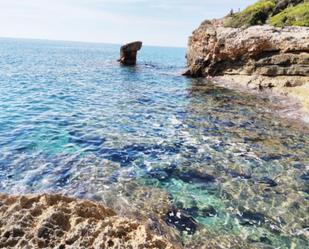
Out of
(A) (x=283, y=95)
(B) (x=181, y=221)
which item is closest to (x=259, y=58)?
(A) (x=283, y=95)

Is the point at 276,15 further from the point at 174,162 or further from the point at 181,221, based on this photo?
the point at 181,221

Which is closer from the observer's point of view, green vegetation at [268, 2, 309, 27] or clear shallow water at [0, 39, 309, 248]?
clear shallow water at [0, 39, 309, 248]

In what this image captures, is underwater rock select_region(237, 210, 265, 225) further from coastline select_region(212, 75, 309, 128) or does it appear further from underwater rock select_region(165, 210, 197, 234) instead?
coastline select_region(212, 75, 309, 128)

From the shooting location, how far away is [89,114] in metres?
19.3

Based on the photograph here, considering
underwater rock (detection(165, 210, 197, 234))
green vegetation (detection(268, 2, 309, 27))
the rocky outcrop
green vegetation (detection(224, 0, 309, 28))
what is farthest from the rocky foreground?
the rocky outcrop

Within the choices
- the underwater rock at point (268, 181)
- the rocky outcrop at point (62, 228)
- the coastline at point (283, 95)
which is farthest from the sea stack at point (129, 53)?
the rocky outcrop at point (62, 228)

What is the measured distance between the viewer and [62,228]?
5.83 m

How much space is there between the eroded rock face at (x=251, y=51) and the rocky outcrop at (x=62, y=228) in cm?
2613

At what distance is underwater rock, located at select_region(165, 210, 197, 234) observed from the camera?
8102mm

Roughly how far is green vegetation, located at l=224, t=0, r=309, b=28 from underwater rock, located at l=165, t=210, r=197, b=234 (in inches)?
1245

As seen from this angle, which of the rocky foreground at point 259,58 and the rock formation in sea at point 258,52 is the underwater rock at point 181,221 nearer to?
the rocky foreground at point 259,58

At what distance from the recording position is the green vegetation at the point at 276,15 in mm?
35812

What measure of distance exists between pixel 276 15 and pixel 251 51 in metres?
12.6

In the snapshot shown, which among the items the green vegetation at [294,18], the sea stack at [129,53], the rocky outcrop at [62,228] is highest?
the green vegetation at [294,18]
